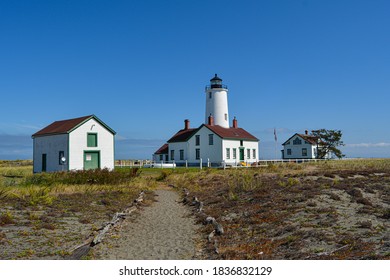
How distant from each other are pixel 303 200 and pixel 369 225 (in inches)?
166

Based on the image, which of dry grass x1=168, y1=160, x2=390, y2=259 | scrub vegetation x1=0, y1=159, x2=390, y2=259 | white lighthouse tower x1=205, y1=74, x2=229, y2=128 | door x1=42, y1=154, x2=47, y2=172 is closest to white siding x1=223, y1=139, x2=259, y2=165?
white lighthouse tower x1=205, y1=74, x2=229, y2=128

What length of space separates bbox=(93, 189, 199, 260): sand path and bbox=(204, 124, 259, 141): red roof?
95.6 feet

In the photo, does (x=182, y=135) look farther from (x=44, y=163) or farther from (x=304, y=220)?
(x=304, y=220)

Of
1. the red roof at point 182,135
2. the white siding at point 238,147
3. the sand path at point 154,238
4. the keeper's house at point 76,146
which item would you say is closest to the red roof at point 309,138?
the white siding at point 238,147

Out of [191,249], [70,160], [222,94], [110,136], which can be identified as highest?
[222,94]

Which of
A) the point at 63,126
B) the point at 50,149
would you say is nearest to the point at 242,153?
the point at 63,126

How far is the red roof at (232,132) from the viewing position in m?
43.9

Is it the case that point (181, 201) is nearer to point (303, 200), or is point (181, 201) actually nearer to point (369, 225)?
point (303, 200)

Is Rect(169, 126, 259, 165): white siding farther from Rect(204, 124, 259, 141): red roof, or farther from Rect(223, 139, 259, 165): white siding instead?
Rect(204, 124, 259, 141): red roof

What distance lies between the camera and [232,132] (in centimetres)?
4653

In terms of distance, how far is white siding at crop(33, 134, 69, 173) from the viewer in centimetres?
3225

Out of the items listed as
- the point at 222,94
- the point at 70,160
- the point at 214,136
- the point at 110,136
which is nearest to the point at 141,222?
the point at 70,160

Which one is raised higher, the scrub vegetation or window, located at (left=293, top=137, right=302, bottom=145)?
window, located at (left=293, top=137, right=302, bottom=145)
